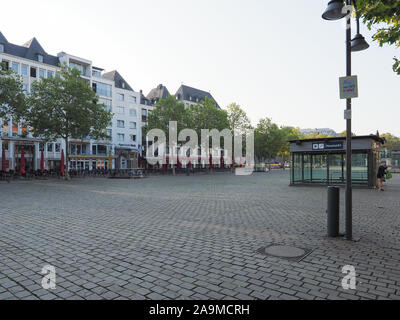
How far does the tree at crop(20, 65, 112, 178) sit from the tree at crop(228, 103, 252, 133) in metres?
30.5

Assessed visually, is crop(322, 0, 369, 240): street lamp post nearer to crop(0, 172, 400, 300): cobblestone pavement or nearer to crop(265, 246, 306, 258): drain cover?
crop(0, 172, 400, 300): cobblestone pavement

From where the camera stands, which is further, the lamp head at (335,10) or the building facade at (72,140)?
the building facade at (72,140)

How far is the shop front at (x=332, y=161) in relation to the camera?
18.7 m

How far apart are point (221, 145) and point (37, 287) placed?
1835 inches

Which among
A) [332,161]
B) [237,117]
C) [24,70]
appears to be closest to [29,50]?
[24,70]

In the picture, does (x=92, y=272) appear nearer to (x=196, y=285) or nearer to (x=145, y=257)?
(x=145, y=257)

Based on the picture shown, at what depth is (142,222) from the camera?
7.66 m

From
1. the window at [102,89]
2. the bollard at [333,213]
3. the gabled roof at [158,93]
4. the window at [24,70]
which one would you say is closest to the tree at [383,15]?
the bollard at [333,213]

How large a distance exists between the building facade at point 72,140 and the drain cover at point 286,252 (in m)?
32.5

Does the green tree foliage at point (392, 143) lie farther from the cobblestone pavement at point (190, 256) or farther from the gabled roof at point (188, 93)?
the cobblestone pavement at point (190, 256)

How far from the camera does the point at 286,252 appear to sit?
500 cm

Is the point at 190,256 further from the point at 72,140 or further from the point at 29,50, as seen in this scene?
the point at 29,50

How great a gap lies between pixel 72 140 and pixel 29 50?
1564cm
